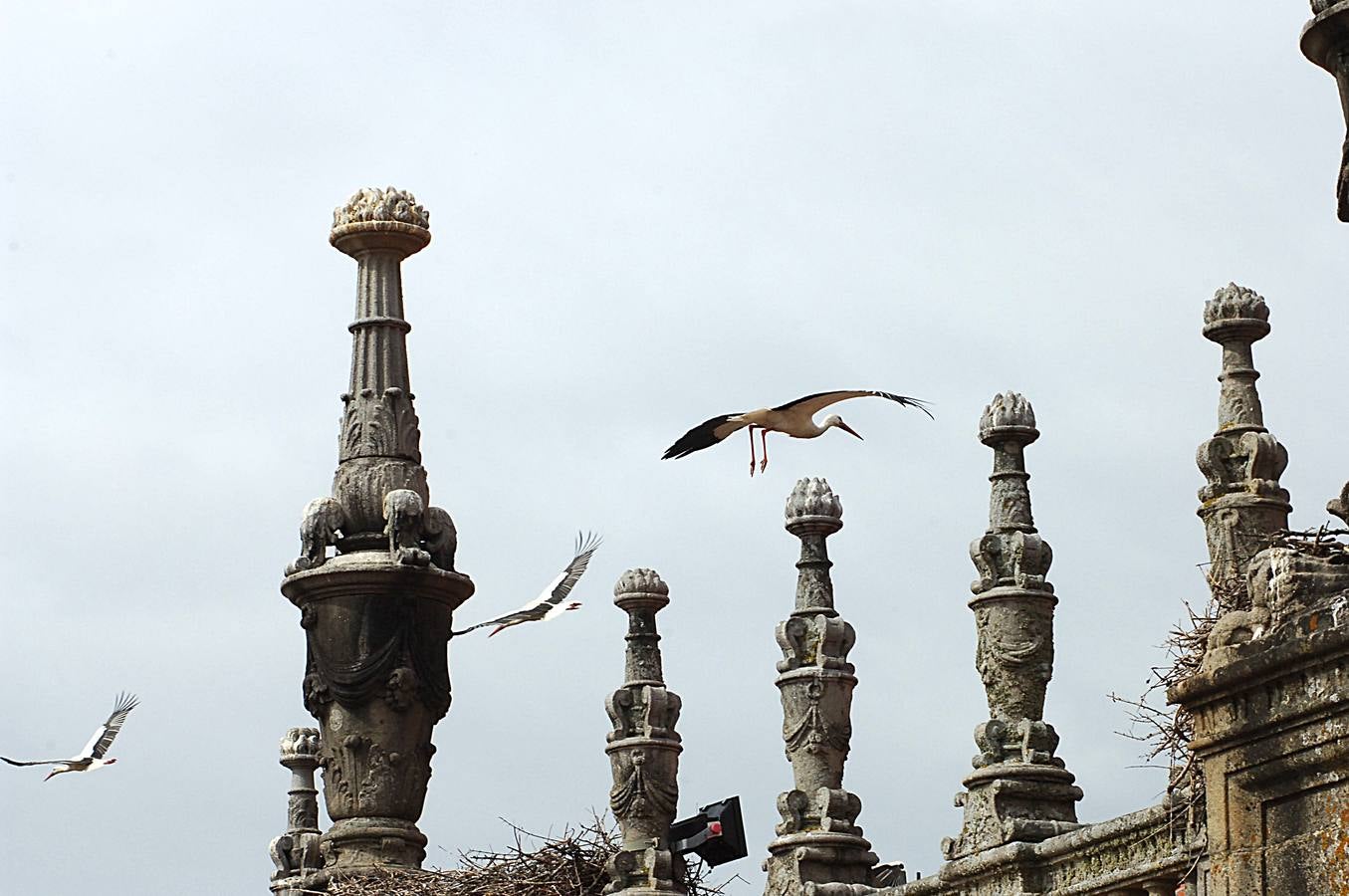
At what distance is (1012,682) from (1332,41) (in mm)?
6874

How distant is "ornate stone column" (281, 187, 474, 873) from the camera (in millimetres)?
22266

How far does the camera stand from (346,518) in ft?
75.5

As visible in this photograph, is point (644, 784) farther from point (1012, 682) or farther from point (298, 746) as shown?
point (298, 746)

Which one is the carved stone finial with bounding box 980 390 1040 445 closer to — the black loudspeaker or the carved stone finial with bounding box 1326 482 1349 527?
the black loudspeaker

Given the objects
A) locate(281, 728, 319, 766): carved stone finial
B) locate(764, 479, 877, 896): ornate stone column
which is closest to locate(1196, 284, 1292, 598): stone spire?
locate(764, 479, 877, 896): ornate stone column

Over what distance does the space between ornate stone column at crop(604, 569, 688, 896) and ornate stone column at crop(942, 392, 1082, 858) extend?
11.3ft

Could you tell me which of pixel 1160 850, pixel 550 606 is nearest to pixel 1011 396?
pixel 1160 850

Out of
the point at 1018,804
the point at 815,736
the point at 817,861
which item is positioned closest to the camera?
the point at 1018,804

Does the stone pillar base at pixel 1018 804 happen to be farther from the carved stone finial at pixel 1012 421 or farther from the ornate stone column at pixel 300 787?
the ornate stone column at pixel 300 787

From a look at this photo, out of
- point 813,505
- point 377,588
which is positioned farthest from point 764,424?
point 377,588

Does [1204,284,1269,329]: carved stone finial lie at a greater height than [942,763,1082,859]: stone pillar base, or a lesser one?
greater

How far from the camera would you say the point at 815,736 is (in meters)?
15.4

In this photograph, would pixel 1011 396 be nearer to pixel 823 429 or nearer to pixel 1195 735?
pixel 823 429

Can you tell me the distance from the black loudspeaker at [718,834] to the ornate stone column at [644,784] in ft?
0.68
